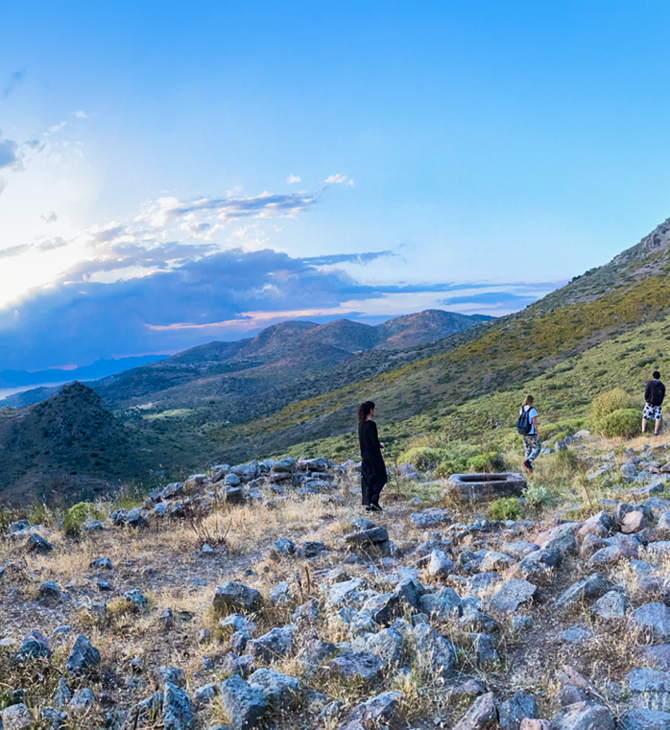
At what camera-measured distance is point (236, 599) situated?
5105 millimetres

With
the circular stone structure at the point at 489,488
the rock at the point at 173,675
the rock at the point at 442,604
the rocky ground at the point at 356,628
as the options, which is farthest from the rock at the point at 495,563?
the circular stone structure at the point at 489,488

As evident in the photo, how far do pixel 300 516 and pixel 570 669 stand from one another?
6.30 meters

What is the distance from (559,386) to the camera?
A: 111 ft

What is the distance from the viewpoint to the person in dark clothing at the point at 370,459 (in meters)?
9.30

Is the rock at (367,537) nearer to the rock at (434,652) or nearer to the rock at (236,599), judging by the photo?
the rock at (236,599)

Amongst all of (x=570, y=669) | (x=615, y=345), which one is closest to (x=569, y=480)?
(x=570, y=669)

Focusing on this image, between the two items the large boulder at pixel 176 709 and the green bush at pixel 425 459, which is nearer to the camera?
the large boulder at pixel 176 709

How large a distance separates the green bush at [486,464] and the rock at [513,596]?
7599 mm

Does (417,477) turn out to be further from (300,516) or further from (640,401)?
(640,401)

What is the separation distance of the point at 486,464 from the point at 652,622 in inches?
339

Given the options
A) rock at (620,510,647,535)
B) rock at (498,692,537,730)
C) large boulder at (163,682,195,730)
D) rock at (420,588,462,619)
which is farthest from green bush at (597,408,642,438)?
large boulder at (163,682,195,730)

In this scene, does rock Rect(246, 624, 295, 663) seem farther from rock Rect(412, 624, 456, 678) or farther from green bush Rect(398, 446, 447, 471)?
green bush Rect(398, 446, 447, 471)

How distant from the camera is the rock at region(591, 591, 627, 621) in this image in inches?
155

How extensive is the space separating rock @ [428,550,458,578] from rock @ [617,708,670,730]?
2.61m
